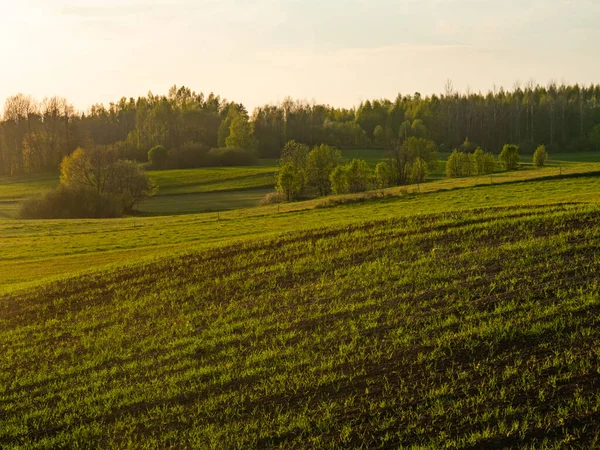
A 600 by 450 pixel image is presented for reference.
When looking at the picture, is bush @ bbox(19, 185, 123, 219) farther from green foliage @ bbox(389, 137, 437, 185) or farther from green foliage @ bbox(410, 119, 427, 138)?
green foliage @ bbox(410, 119, 427, 138)

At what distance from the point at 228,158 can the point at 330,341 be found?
113 metres

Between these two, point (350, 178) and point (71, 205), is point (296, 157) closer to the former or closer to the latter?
point (350, 178)

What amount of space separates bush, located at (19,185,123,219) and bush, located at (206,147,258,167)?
50342mm

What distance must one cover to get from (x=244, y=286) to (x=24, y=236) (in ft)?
Answer: 112

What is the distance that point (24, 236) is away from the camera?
4847cm

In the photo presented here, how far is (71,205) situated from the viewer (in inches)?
2921

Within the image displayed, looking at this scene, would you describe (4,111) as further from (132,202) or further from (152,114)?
(132,202)

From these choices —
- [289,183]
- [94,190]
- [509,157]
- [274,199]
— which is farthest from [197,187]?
[509,157]

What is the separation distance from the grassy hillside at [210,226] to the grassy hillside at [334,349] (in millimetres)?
8900

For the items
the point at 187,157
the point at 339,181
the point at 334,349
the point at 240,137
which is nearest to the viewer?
the point at 334,349

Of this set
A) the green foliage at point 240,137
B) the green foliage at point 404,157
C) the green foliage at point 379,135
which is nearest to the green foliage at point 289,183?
the green foliage at point 404,157

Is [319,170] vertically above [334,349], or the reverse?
[319,170]

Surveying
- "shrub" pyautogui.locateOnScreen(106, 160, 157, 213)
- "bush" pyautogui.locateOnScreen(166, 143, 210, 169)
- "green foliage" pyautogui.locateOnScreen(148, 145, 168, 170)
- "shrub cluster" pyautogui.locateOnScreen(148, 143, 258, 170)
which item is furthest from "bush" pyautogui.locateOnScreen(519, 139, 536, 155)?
"shrub" pyautogui.locateOnScreen(106, 160, 157, 213)

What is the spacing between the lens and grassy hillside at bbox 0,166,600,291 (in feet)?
109
